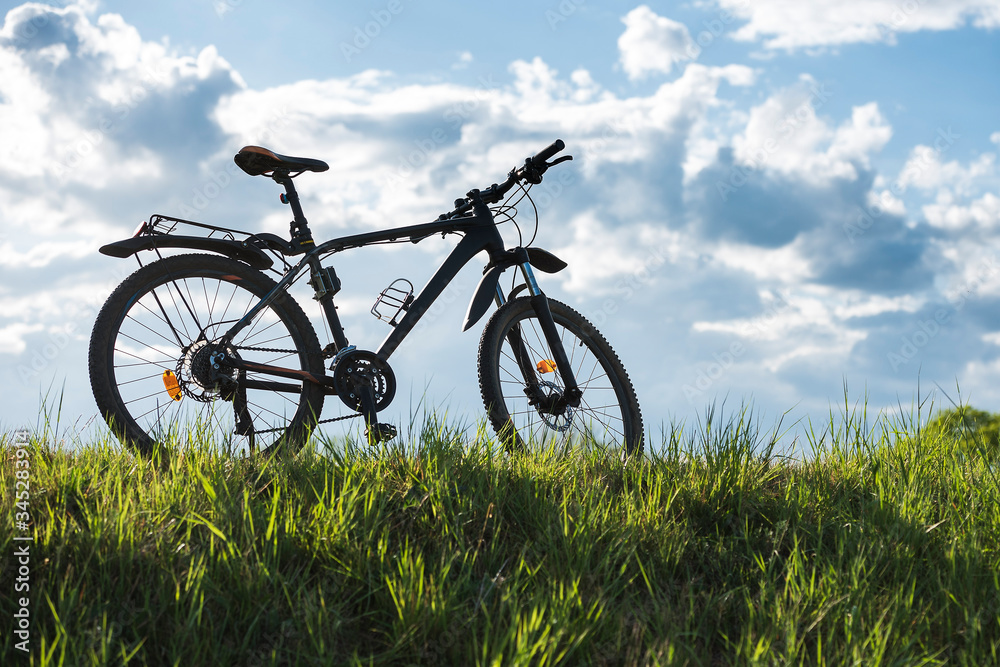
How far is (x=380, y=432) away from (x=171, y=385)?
3.76 ft

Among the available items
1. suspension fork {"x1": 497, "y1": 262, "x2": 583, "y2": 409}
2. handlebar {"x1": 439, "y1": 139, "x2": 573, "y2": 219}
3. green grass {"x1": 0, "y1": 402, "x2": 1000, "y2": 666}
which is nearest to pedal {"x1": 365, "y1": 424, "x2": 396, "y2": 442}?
green grass {"x1": 0, "y1": 402, "x2": 1000, "y2": 666}

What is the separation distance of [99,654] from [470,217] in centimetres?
329

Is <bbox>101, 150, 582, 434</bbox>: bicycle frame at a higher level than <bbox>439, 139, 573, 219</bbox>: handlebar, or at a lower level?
lower

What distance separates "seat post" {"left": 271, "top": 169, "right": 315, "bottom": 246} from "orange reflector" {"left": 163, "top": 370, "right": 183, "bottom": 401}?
104cm

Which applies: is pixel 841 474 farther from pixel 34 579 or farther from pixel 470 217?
pixel 34 579

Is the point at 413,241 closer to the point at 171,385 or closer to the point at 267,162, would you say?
the point at 267,162

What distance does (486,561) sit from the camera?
290cm

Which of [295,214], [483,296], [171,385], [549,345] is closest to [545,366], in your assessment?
[549,345]

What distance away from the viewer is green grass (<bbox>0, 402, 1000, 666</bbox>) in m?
2.46

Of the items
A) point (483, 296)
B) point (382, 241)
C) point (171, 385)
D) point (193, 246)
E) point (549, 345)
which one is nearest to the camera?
point (171, 385)

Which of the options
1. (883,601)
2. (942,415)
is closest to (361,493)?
(883,601)

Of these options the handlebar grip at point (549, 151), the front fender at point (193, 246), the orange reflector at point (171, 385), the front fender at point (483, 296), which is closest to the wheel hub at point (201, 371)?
Answer: the orange reflector at point (171, 385)

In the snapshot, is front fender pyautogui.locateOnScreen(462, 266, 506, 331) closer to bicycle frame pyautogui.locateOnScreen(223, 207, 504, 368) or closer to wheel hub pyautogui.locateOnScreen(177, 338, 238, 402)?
bicycle frame pyautogui.locateOnScreen(223, 207, 504, 368)

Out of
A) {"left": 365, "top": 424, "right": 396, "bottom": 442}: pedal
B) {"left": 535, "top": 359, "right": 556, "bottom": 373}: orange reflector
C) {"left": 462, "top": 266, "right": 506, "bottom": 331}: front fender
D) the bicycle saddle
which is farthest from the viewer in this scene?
{"left": 535, "top": 359, "right": 556, "bottom": 373}: orange reflector
